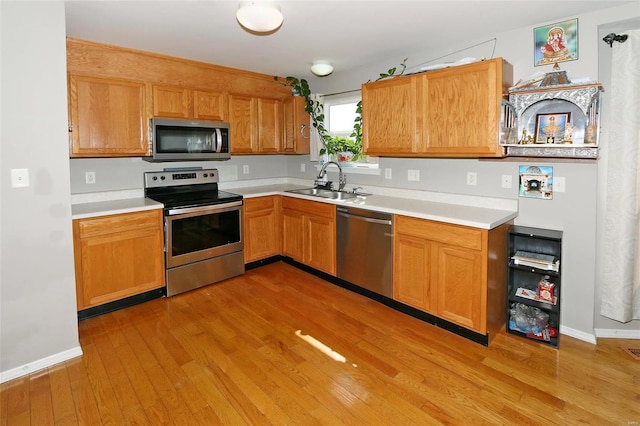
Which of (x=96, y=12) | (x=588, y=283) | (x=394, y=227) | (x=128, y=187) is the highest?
(x=96, y=12)

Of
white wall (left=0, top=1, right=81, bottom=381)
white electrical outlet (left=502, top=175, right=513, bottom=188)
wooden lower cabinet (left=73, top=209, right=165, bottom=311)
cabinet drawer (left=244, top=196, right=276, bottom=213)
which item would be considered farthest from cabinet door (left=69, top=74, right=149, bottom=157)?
white electrical outlet (left=502, top=175, right=513, bottom=188)

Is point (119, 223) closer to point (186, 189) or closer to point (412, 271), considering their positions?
point (186, 189)

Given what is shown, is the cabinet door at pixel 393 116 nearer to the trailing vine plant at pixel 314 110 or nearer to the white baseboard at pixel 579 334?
the trailing vine plant at pixel 314 110

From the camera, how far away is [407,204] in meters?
3.29

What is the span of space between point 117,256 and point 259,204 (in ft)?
5.06

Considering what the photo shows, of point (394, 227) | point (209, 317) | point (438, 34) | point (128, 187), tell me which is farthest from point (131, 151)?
point (438, 34)

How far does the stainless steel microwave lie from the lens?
3.46 meters

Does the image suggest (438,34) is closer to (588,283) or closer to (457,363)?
(588,283)

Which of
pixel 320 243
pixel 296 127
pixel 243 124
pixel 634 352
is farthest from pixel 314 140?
pixel 634 352

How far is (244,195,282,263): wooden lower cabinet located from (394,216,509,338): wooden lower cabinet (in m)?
1.71

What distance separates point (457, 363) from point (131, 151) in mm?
3181

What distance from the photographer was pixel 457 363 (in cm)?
241

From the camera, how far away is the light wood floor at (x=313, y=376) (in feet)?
6.39

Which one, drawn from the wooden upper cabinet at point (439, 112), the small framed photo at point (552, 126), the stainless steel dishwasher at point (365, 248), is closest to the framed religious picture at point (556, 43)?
the wooden upper cabinet at point (439, 112)
